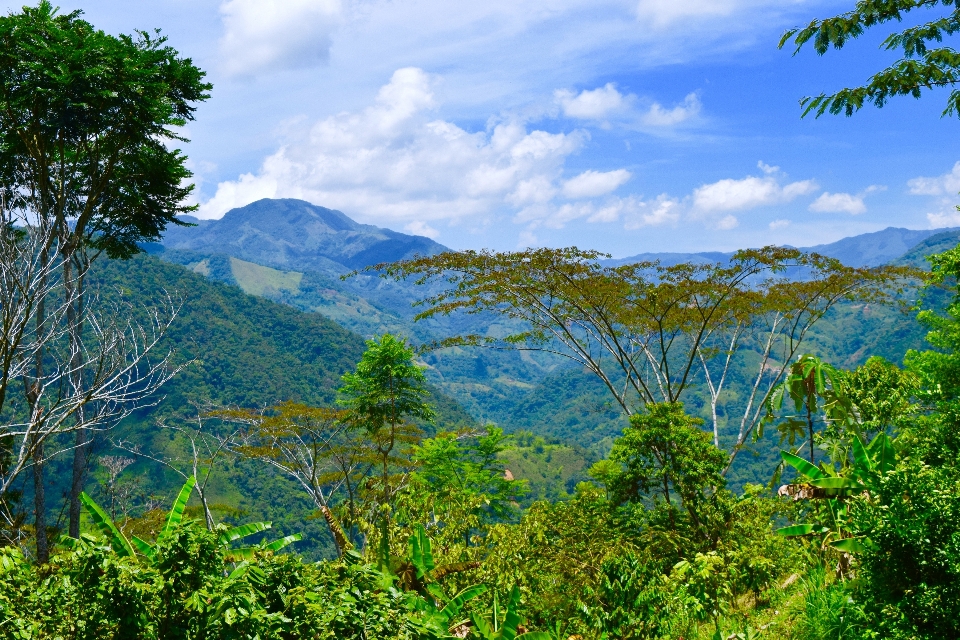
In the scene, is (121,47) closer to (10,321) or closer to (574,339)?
(10,321)

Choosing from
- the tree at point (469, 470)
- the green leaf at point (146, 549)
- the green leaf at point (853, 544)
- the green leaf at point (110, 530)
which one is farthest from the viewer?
the tree at point (469, 470)

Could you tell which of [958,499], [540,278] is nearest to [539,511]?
[958,499]

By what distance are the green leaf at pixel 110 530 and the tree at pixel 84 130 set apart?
12.5ft

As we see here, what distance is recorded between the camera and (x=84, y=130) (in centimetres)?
912

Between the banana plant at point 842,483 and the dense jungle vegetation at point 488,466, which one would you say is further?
the banana plant at point 842,483

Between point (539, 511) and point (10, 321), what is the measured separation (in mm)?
5652

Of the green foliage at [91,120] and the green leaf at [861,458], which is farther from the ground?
the green foliage at [91,120]

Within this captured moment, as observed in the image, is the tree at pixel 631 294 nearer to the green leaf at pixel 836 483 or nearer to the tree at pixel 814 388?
the tree at pixel 814 388

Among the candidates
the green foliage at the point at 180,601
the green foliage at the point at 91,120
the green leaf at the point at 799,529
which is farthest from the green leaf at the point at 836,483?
the green foliage at the point at 91,120

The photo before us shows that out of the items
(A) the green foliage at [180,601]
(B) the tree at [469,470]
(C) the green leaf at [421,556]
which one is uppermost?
(A) the green foliage at [180,601]

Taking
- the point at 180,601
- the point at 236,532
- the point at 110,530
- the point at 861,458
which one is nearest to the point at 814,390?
the point at 861,458

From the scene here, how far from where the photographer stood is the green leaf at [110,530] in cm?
367

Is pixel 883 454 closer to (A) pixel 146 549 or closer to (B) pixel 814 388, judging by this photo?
(B) pixel 814 388

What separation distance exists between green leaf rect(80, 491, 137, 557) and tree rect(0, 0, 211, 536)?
3823 millimetres
